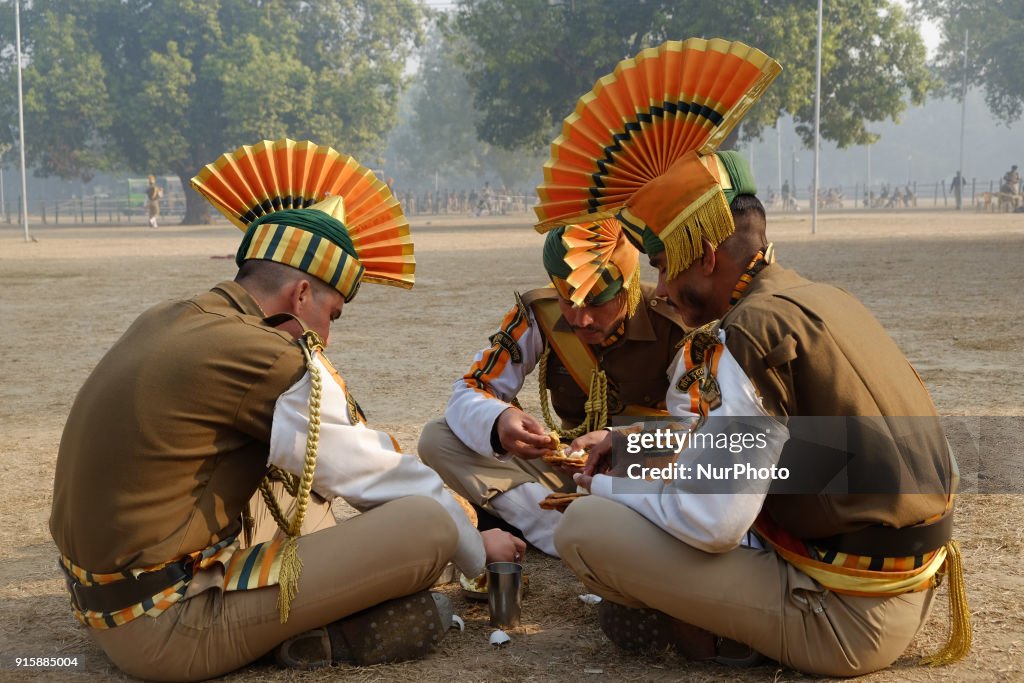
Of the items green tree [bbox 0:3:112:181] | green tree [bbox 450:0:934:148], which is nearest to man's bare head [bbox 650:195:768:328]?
green tree [bbox 450:0:934:148]

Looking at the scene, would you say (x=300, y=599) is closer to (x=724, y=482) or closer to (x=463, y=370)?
(x=724, y=482)

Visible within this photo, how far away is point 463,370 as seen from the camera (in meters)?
9.48

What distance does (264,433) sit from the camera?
3348mm

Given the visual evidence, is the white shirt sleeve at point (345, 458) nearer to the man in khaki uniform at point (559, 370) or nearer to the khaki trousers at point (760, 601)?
the khaki trousers at point (760, 601)

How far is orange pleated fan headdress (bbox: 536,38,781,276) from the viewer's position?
345 cm

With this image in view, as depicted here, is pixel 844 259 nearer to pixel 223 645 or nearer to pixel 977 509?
pixel 977 509

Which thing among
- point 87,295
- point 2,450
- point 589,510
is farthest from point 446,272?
point 589,510

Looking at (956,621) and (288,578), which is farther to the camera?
(956,621)

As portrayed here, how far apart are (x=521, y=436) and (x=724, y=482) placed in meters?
1.60

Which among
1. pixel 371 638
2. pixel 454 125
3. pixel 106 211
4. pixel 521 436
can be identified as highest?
pixel 454 125

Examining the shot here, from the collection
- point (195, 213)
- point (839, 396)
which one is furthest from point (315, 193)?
point (195, 213)

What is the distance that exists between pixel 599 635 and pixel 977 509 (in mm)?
2287

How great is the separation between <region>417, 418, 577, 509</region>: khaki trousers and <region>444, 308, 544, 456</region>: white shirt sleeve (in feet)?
0.25

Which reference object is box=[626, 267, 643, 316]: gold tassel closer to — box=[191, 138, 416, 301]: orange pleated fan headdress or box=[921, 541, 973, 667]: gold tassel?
box=[191, 138, 416, 301]: orange pleated fan headdress
